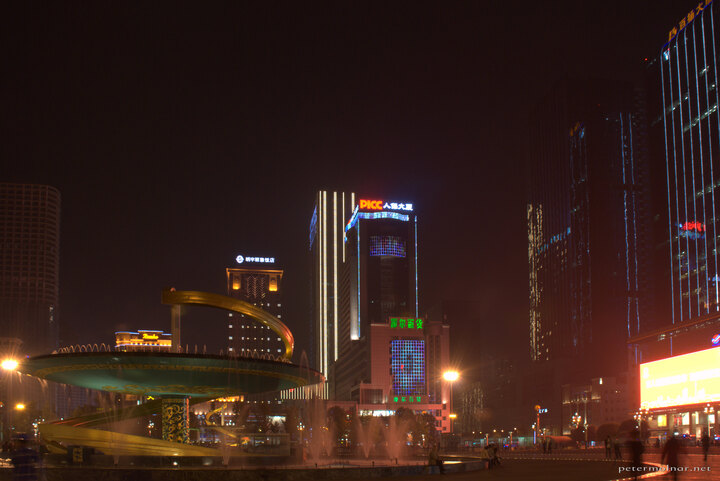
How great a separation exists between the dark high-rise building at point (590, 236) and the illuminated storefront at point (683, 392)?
5898 cm

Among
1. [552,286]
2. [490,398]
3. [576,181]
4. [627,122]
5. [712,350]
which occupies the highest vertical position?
[627,122]

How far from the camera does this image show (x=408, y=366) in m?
147

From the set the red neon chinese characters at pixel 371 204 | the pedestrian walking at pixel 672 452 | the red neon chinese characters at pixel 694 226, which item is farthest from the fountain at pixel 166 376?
the red neon chinese characters at pixel 371 204

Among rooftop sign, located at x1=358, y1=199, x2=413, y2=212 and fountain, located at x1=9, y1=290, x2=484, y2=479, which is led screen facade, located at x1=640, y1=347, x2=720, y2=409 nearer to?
fountain, located at x1=9, y1=290, x2=484, y2=479

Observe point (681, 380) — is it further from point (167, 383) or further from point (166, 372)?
point (166, 372)

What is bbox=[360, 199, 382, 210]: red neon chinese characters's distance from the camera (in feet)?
566

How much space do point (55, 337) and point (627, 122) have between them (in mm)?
138482

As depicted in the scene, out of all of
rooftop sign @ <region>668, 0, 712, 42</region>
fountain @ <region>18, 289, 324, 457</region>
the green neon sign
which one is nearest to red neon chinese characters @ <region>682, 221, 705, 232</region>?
rooftop sign @ <region>668, 0, 712, 42</region>

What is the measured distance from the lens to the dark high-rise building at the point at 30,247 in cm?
17512

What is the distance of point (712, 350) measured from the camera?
6412cm

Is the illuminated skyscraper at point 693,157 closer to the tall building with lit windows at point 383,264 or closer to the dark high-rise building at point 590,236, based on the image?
the dark high-rise building at point 590,236

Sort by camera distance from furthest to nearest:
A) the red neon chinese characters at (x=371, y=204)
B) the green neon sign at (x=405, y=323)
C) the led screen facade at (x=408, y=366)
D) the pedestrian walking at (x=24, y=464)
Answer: the red neon chinese characters at (x=371, y=204)
the green neon sign at (x=405, y=323)
the led screen facade at (x=408, y=366)
the pedestrian walking at (x=24, y=464)

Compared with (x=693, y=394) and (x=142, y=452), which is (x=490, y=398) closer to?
(x=693, y=394)

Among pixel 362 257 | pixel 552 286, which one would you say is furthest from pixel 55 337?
pixel 552 286
